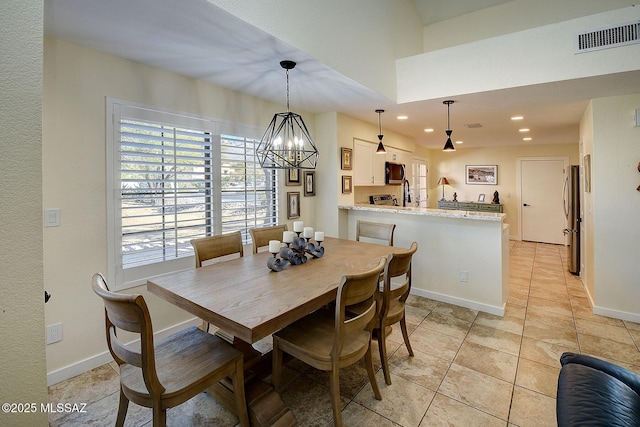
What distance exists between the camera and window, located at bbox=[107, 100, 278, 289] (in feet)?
7.82

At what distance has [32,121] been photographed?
37.2 inches

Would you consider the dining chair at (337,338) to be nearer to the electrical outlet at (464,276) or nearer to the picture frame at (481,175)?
the electrical outlet at (464,276)

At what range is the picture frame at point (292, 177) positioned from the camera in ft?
12.6

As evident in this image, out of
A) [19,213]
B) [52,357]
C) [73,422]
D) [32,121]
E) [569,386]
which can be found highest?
[32,121]

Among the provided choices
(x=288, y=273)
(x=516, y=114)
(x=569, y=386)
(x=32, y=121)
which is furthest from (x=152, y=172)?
(x=516, y=114)

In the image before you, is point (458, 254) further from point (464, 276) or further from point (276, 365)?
point (276, 365)

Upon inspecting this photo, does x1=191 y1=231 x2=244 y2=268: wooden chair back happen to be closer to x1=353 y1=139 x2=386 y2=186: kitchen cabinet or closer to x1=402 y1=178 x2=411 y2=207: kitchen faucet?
x1=353 y1=139 x2=386 y2=186: kitchen cabinet

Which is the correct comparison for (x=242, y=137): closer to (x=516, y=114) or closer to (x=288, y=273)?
(x=288, y=273)

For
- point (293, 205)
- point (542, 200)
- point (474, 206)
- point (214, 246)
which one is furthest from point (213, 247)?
point (542, 200)

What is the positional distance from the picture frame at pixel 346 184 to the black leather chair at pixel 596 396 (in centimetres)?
324

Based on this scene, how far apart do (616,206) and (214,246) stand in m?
4.04

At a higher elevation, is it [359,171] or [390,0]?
[390,0]

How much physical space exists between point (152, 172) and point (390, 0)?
3.40m

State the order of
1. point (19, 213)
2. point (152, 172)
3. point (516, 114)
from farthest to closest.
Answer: point (516, 114)
point (152, 172)
point (19, 213)
